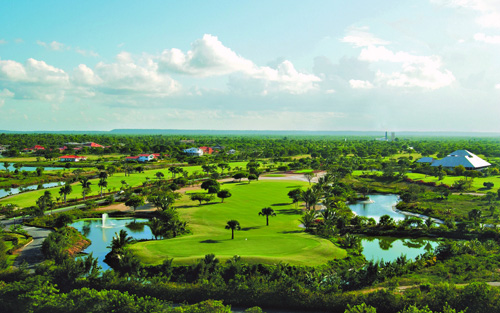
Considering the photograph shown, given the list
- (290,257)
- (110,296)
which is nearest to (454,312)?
(290,257)

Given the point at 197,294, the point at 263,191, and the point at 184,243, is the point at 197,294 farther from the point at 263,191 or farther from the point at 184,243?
the point at 263,191

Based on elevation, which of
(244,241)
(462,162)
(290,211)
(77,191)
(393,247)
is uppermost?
(462,162)

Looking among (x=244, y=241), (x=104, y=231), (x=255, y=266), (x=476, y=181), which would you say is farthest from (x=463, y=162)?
(x=104, y=231)

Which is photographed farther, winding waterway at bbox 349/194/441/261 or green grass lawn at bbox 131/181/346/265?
winding waterway at bbox 349/194/441/261

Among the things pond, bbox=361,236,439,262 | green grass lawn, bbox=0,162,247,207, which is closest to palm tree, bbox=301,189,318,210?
pond, bbox=361,236,439,262

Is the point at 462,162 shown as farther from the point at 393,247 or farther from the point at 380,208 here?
the point at 393,247

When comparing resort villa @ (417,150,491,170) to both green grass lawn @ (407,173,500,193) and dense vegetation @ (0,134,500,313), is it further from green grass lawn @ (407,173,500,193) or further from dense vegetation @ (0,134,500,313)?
dense vegetation @ (0,134,500,313)

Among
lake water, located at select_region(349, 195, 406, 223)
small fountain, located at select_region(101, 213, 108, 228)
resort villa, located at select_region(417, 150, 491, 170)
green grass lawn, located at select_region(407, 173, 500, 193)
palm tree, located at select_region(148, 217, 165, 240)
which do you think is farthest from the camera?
resort villa, located at select_region(417, 150, 491, 170)
